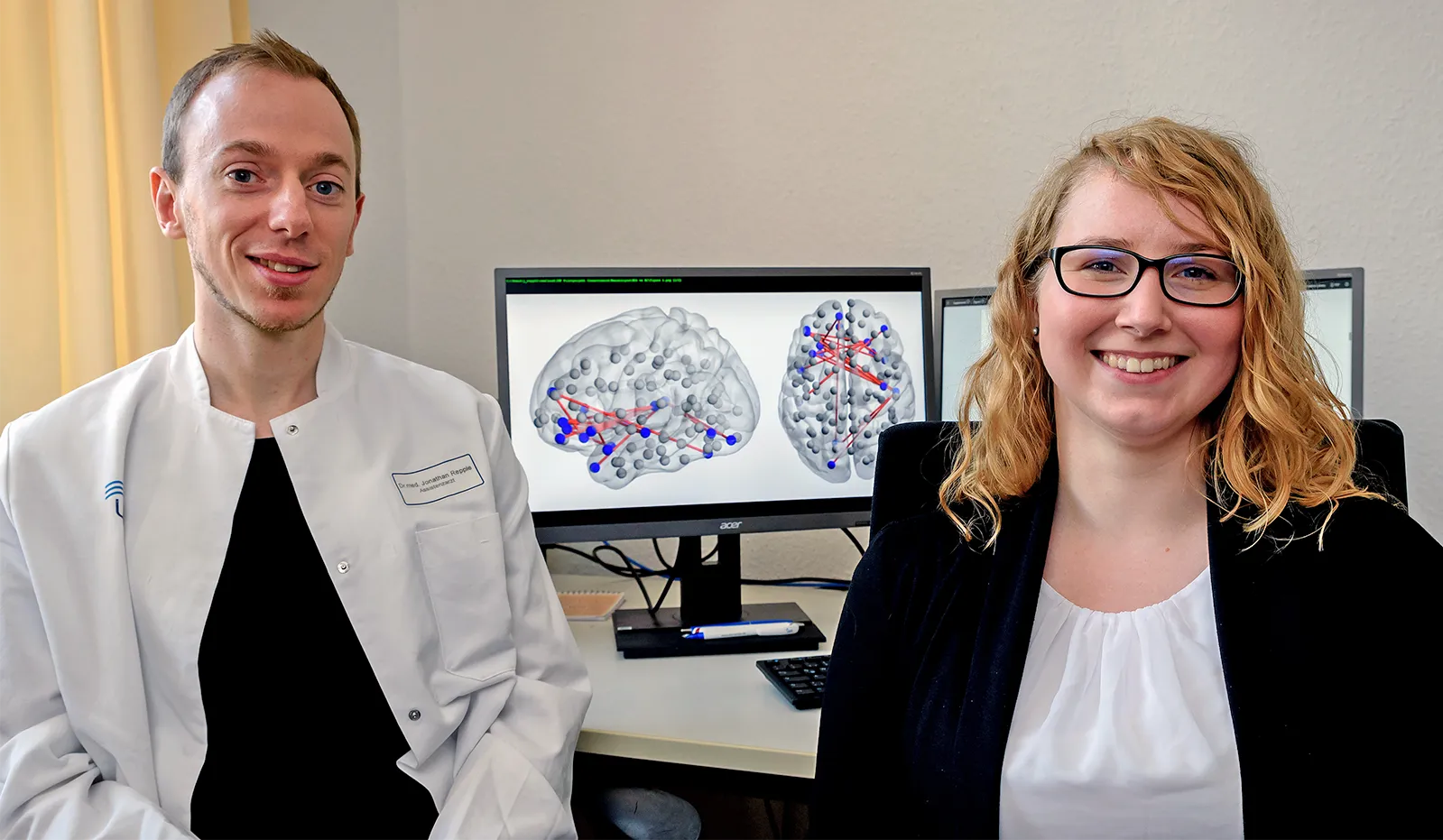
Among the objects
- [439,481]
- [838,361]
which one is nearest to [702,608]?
[838,361]

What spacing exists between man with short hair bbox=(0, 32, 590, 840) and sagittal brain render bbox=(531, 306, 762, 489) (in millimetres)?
326

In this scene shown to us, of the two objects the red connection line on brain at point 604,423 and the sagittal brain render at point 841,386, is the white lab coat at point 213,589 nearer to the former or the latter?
the red connection line on brain at point 604,423

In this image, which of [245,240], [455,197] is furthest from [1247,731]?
[455,197]

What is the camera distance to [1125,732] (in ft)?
3.36

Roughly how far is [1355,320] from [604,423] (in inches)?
44.7

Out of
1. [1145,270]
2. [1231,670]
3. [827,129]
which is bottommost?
[1231,670]

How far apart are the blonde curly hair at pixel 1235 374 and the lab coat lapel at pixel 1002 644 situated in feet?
0.08

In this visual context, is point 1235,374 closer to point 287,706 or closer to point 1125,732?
point 1125,732

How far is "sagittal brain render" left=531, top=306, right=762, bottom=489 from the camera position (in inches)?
65.3

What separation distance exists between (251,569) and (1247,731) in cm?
103

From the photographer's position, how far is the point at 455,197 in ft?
7.25

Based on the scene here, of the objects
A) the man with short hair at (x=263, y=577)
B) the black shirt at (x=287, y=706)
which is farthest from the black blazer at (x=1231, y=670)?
the black shirt at (x=287, y=706)

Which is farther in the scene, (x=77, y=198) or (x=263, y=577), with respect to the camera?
(x=77, y=198)

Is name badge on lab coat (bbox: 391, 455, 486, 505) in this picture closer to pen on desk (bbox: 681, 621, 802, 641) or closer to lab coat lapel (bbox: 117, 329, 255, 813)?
lab coat lapel (bbox: 117, 329, 255, 813)
